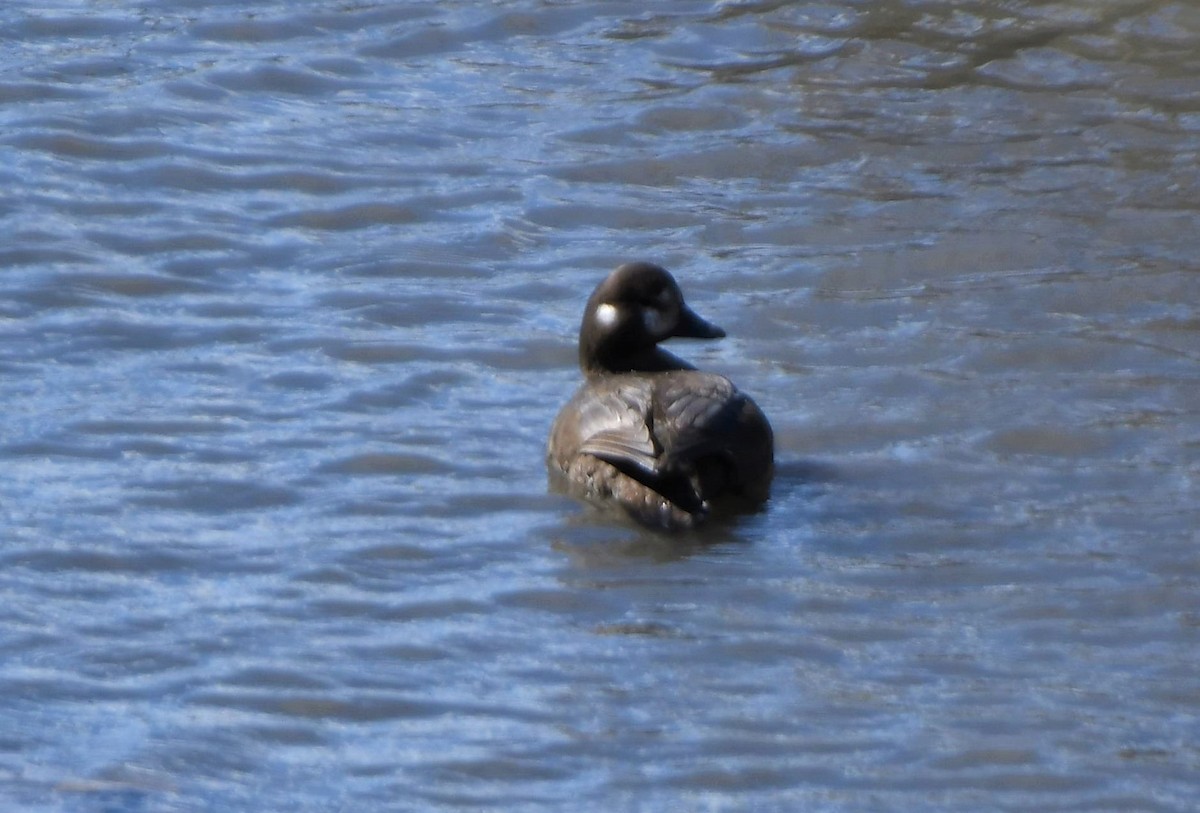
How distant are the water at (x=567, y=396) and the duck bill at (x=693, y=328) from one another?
1.16ft

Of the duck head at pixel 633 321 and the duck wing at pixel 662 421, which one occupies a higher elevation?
the duck head at pixel 633 321

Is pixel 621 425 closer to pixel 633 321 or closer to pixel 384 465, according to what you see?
pixel 633 321

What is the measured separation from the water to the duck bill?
35 cm

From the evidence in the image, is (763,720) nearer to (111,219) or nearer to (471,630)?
(471,630)

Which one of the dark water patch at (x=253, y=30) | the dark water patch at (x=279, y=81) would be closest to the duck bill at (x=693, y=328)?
the dark water patch at (x=279, y=81)

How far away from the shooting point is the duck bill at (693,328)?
27.5ft

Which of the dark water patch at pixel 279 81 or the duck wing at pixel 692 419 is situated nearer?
the duck wing at pixel 692 419

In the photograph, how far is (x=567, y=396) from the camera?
8.66 meters

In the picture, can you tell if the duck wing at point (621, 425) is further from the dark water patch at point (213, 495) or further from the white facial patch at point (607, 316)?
the dark water patch at point (213, 495)

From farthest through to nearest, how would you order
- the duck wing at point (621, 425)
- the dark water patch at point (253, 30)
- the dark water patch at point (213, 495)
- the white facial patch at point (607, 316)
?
1. the dark water patch at point (253, 30)
2. the white facial patch at point (607, 316)
3. the duck wing at point (621, 425)
4. the dark water patch at point (213, 495)

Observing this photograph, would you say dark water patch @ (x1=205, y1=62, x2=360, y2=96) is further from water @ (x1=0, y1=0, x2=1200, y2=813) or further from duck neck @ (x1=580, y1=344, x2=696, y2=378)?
duck neck @ (x1=580, y1=344, x2=696, y2=378)

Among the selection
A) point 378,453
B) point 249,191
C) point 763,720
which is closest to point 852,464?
point 378,453

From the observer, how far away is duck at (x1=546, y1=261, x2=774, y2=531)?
743 centimetres

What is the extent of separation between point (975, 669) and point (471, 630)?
58.0 inches
